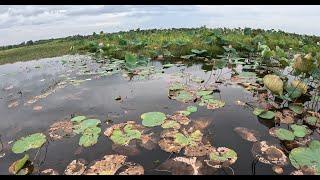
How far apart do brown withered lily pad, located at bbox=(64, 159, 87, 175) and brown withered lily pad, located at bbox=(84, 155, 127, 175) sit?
0.39ft

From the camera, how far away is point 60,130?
574 cm

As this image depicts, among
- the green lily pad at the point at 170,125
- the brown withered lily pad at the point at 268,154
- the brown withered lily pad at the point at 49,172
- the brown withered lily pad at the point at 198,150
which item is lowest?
the brown withered lily pad at the point at 268,154

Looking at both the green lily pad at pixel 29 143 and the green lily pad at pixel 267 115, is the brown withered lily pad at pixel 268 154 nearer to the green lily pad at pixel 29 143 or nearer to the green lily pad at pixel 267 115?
the green lily pad at pixel 267 115

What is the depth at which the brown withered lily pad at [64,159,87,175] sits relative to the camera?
4.35 metres

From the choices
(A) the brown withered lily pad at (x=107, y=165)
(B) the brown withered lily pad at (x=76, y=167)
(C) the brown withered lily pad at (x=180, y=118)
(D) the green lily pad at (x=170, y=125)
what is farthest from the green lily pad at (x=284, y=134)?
(B) the brown withered lily pad at (x=76, y=167)

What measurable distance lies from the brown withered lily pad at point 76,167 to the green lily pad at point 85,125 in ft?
3.43

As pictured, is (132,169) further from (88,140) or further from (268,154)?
(268,154)

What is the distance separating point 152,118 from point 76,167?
1824 mm

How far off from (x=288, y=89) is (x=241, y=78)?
6.98 feet

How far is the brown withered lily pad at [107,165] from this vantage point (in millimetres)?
4285

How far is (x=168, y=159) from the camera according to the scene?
4.54 m

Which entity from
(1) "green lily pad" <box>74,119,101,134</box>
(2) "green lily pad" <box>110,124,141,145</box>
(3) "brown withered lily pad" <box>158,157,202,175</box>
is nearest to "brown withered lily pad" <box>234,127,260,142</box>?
(3) "brown withered lily pad" <box>158,157,202,175</box>

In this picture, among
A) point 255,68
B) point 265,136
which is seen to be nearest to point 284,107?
point 265,136

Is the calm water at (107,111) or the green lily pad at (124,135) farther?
the green lily pad at (124,135)
